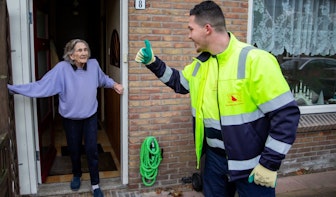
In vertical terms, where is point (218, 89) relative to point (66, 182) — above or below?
above

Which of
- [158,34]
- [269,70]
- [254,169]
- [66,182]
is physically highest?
[158,34]

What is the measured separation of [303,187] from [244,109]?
2739mm

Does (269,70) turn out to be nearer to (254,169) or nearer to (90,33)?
(254,169)

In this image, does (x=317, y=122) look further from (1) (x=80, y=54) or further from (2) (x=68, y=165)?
(2) (x=68, y=165)

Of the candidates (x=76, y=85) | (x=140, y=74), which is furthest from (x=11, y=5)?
(x=140, y=74)

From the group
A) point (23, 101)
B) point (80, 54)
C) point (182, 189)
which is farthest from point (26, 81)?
point (182, 189)

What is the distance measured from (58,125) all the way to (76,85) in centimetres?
339

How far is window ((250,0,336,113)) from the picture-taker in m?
4.39

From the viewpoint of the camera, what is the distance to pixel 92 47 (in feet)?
26.2

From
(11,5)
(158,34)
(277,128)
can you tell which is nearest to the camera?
(277,128)

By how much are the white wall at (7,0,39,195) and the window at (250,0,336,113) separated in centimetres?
275

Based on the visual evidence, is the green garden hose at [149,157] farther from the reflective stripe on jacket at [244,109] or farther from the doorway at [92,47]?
the reflective stripe on jacket at [244,109]

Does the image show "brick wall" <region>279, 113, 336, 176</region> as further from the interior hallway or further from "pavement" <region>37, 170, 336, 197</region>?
the interior hallway

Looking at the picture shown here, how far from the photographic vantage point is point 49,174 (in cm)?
420
